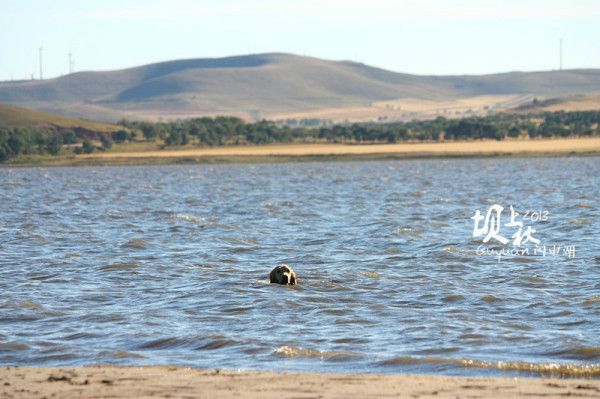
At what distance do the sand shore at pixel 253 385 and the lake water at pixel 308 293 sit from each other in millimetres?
976

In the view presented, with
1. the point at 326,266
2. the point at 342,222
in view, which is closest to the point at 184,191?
the point at 342,222

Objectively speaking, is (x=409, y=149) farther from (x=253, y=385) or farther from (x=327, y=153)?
(x=253, y=385)

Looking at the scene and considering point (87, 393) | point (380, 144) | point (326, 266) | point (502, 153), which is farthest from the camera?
point (380, 144)

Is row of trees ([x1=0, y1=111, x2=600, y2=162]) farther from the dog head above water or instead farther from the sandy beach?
the dog head above water

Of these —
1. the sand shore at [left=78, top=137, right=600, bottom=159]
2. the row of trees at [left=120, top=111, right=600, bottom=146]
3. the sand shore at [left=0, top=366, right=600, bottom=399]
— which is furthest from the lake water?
the row of trees at [left=120, top=111, right=600, bottom=146]

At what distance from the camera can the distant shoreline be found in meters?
146

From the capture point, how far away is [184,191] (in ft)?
242

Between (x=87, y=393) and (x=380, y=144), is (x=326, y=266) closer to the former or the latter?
(x=87, y=393)

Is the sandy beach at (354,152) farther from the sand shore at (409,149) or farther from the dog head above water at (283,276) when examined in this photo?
the dog head above water at (283,276)

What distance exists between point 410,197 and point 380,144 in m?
106

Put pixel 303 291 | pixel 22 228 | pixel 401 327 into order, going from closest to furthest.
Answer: pixel 401 327, pixel 303 291, pixel 22 228

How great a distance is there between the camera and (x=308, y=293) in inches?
881

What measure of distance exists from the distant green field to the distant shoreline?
2450 centimetres

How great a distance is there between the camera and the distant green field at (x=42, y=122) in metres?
182
